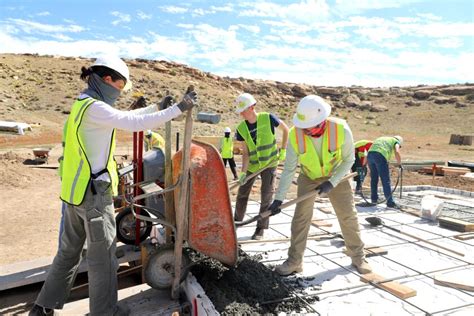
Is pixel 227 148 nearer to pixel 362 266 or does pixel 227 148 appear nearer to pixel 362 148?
pixel 362 148

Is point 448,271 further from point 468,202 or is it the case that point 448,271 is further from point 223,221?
point 468,202

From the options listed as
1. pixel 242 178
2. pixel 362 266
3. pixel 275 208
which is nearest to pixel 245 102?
pixel 242 178

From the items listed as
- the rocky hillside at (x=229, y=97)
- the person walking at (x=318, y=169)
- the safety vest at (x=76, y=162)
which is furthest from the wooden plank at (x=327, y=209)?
the rocky hillside at (x=229, y=97)

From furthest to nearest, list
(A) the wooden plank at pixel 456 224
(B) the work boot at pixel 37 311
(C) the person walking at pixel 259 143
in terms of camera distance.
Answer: (A) the wooden plank at pixel 456 224
(C) the person walking at pixel 259 143
(B) the work boot at pixel 37 311

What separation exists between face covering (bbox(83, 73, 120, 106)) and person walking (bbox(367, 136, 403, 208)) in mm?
5154

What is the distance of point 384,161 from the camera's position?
22.4ft

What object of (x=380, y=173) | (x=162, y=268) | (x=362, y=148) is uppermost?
(x=362, y=148)

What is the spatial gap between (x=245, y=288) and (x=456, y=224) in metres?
3.53

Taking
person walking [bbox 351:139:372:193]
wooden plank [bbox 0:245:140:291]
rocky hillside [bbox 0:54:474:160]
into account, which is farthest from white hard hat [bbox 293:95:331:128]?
rocky hillside [bbox 0:54:474:160]

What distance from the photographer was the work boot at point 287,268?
388cm

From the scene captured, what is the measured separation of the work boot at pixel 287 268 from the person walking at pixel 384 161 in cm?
337

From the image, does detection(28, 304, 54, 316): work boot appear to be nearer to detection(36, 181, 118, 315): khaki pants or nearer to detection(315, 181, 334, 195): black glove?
detection(36, 181, 118, 315): khaki pants

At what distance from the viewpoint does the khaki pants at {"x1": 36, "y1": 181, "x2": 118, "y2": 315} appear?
289 centimetres

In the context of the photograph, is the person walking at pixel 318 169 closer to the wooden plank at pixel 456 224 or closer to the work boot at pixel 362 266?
the work boot at pixel 362 266
